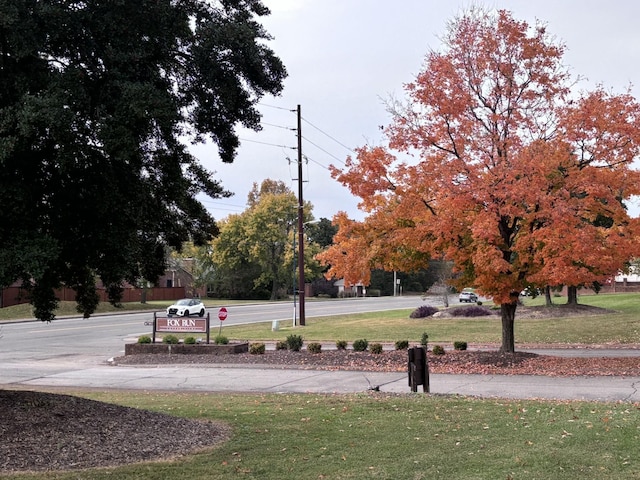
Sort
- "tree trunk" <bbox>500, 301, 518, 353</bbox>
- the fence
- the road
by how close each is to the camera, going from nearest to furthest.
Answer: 1. "tree trunk" <bbox>500, 301, 518, 353</bbox>
2. the road
3. the fence

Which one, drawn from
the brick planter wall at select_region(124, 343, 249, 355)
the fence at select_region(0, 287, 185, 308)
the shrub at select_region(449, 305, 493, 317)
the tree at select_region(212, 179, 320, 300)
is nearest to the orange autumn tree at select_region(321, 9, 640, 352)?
the brick planter wall at select_region(124, 343, 249, 355)

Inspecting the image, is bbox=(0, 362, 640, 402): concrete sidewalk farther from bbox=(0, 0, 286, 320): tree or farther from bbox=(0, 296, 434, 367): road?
bbox=(0, 0, 286, 320): tree

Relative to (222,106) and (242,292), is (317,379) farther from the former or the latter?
(242,292)

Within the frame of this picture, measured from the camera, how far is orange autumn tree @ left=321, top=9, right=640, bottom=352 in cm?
1598

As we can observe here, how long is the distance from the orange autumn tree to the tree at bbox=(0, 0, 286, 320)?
8.22m

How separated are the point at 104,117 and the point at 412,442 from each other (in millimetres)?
4880

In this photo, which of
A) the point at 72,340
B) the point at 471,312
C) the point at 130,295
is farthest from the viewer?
the point at 130,295

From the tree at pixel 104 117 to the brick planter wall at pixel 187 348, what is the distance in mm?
12771

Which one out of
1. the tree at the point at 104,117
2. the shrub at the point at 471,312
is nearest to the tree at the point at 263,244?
the shrub at the point at 471,312

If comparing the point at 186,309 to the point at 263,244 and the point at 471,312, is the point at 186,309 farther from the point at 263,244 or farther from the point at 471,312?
the point at 263,244

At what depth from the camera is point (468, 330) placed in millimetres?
29734

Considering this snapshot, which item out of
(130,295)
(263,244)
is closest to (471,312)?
(130,295)

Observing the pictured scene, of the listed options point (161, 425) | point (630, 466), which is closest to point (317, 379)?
point (161, 425)

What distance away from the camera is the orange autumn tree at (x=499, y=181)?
52.4 feet
